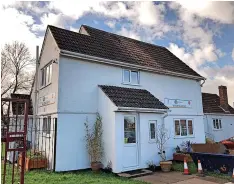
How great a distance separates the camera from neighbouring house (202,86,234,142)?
2281 centimetres

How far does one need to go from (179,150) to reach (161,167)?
317 cm

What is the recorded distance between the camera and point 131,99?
11484 millimetres

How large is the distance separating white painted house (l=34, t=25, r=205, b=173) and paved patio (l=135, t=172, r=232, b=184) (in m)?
1.29

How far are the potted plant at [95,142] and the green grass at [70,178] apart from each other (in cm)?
89

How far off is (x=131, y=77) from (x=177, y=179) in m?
6.64

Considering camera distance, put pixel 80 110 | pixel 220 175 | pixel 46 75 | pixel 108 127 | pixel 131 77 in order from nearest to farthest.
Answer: pixel 220 175 → pixel 108 127 → pixel 80 110 → pixel 46 75 → pixel 131 77

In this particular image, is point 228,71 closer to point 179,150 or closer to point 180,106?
point 180,106

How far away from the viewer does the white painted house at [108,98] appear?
408 inches

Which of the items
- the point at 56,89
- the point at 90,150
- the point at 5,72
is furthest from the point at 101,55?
the point at 5,72

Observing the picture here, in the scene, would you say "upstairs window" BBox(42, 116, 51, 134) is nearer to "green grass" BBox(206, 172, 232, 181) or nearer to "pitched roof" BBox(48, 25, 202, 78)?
"pitched roof" BBox(48, 25, 202, 78)

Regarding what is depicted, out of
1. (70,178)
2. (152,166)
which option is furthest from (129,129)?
(70,178)

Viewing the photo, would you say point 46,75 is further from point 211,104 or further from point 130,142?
point 211,104

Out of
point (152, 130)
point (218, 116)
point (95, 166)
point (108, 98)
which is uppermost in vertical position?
point (108, 98)

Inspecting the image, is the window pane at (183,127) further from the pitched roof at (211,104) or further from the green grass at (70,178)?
the pitched roof at (211,104)
